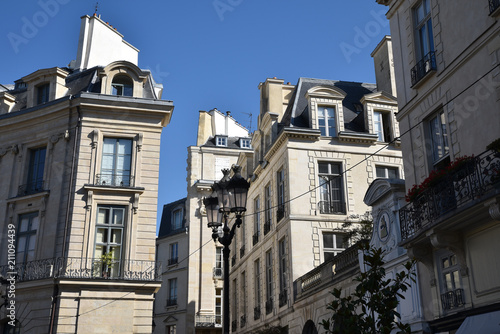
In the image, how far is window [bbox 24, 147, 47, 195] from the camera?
22.4m

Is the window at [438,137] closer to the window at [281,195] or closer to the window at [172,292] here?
the window at [281,195]

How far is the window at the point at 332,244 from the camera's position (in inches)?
911

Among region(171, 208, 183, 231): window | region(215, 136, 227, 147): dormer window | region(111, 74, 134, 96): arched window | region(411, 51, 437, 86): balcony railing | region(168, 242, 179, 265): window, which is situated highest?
region(215, 136, 227, 147): dormer window

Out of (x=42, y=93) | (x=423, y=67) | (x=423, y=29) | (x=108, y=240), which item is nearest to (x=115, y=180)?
(x=108, y=240)

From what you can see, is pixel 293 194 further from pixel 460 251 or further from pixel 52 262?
pixel 460 251

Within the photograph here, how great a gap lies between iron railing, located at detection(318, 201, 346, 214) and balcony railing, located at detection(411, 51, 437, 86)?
31.0 ft

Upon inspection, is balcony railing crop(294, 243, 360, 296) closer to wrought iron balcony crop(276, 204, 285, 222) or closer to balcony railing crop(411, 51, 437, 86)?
wrought iron balcony crop(276, 204, 285, 222)

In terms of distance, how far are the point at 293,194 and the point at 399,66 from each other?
8.63 meters

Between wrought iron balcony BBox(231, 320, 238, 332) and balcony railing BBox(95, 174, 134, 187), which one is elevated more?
balcony railing BBox(95, 174, 134, 187)

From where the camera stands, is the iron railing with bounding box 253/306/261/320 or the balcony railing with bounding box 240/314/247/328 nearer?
the iron railing with bounding box 253/306/261/320

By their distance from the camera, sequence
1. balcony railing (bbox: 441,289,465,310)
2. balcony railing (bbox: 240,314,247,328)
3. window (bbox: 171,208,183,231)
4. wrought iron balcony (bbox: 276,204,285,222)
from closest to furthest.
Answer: balcony railing (bbox: 441,289,465,310) → wrought iron balcony (bbox: 276,204,285,222) → balcony railing (bbox: 240,314,247,328) → window (bbox: 171,208,183,231)

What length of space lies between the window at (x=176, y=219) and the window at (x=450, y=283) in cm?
3493

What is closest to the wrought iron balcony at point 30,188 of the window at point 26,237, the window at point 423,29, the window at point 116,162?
the window at point 26,237

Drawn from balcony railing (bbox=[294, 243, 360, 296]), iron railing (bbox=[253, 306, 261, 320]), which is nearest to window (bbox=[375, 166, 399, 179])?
balcony railing (bbox=[294, 243, 360, 296])
